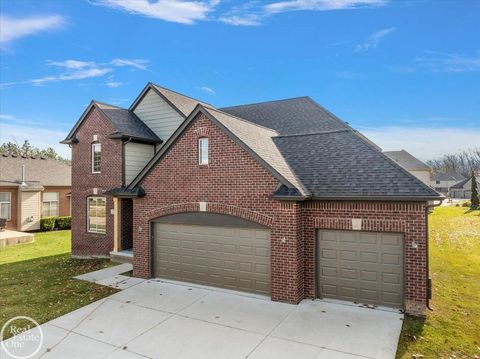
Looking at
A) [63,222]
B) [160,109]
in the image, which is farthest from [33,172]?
[160,109]

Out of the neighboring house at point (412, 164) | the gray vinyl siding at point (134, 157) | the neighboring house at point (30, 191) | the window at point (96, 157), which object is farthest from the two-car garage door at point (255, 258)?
the neighboring house at point (412, 164)

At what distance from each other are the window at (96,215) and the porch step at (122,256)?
5.33 feet

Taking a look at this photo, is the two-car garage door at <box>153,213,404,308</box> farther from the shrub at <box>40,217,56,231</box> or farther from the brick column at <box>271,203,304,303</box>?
the shrub at <box>40,217,56,231</box>

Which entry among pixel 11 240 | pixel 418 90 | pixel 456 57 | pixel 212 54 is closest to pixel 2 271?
pixel 11 240

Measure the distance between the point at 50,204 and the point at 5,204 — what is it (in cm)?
335

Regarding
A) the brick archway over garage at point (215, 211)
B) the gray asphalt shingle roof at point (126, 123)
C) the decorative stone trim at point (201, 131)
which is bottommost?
the brick archway over garage at point (215, 211)

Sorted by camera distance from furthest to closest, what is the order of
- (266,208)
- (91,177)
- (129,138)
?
(91,177) < (129,138) < (266,208)

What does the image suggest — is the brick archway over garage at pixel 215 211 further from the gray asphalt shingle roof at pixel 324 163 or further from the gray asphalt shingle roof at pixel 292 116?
the gray asphalt shingle roof at pixel 292 116

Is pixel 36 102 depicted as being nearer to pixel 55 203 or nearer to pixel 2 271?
pixel 55 203

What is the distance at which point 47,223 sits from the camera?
25.5 metres

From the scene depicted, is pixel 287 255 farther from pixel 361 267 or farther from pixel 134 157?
pixel 134 157

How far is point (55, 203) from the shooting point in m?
27.3

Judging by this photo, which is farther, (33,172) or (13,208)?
(33,172)

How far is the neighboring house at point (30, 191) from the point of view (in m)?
24.2
